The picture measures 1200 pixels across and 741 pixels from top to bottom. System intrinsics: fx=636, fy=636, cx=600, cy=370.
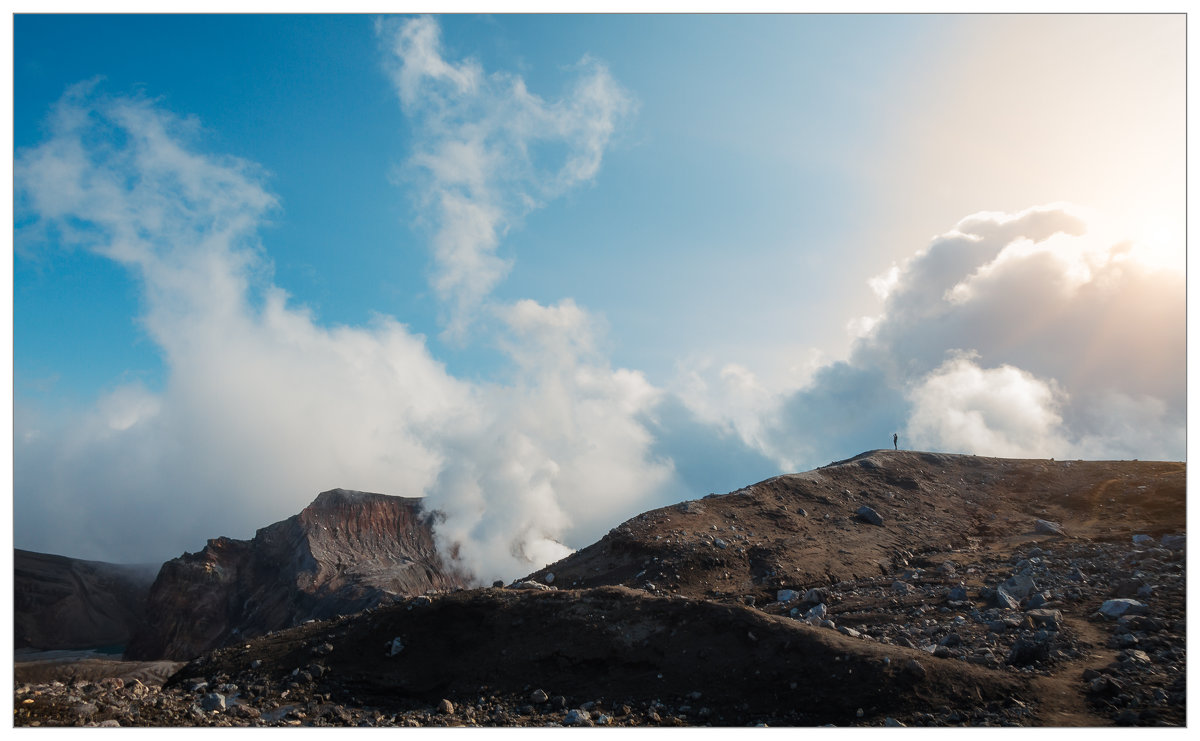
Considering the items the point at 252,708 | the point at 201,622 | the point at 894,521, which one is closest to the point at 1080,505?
the point at 894,521

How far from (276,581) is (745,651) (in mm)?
76087

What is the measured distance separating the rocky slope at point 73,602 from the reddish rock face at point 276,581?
21.2ft

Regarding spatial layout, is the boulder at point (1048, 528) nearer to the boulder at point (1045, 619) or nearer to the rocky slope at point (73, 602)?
the boulder at point (1045, 619)

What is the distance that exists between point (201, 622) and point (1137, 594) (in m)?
83.7

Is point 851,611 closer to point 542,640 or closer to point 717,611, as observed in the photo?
point 717,611

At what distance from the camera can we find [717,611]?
38.6ft

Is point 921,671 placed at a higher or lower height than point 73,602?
higher

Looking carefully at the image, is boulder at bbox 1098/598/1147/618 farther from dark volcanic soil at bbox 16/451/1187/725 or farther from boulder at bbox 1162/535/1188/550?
boulder at bbox 1162/535/1188/550

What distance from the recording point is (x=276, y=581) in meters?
72.8

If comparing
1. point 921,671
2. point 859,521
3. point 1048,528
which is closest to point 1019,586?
point 921,671

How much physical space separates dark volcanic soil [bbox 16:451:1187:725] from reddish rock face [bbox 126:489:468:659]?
55849 mm

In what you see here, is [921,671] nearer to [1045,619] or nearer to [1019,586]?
[1045,619]

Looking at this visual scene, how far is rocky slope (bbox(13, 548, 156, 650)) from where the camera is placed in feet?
243

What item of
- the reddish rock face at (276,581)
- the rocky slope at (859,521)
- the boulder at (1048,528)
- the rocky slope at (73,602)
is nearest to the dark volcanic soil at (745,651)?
the rocky slope at (859,521)
